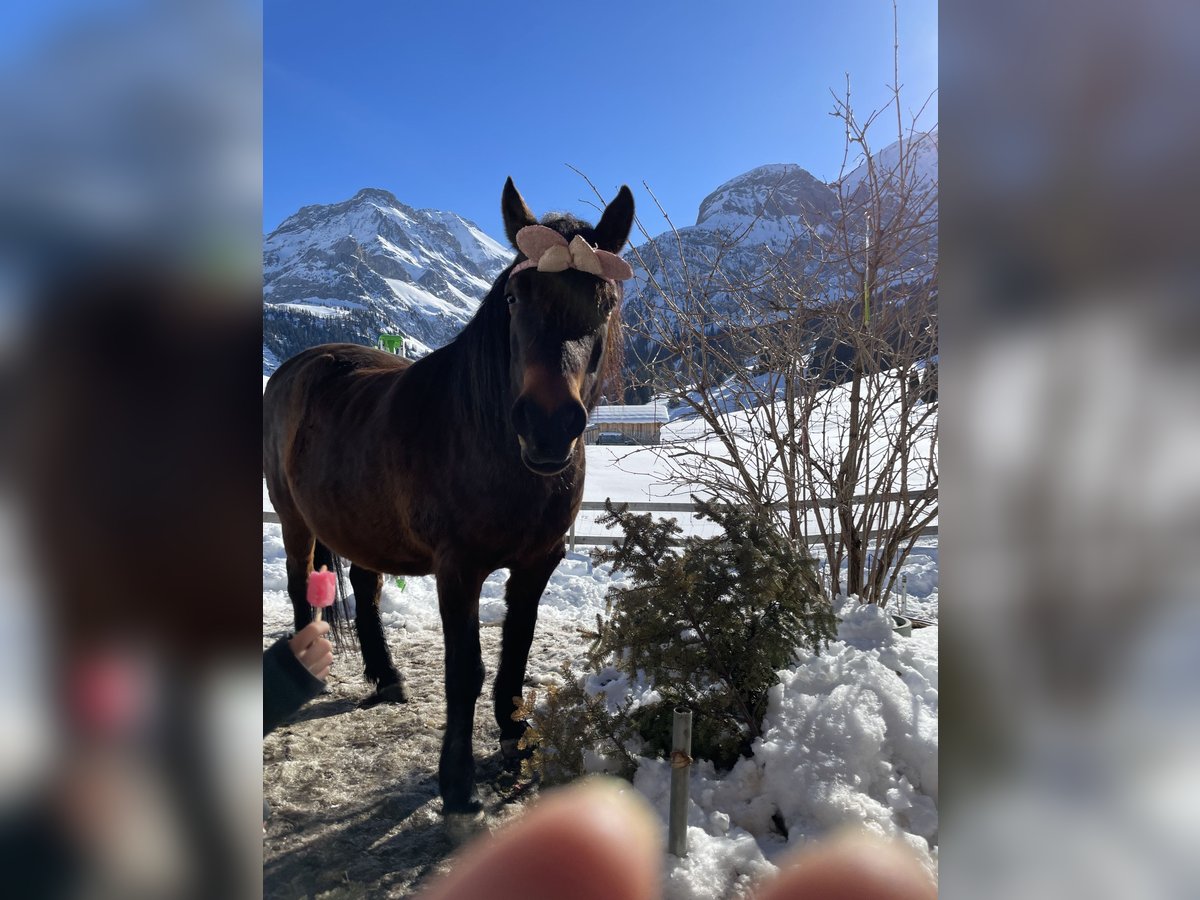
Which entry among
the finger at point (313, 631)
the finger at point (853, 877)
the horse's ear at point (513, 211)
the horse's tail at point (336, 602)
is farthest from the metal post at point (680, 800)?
the horse's tail at point (336, 602)

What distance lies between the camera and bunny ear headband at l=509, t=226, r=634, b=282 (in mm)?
1677

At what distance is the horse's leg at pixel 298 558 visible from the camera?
3170 millimetres

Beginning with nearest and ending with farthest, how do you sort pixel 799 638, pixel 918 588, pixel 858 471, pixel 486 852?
pixel 486 852, pixel 799 638, pixel 858 471, pixel 918 588

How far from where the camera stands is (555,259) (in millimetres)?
1685

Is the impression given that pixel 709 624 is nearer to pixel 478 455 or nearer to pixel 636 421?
pixel 478 455

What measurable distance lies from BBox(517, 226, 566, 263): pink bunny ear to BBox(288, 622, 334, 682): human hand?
3.56 feet

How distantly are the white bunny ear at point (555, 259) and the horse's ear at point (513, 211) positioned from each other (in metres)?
0.39
